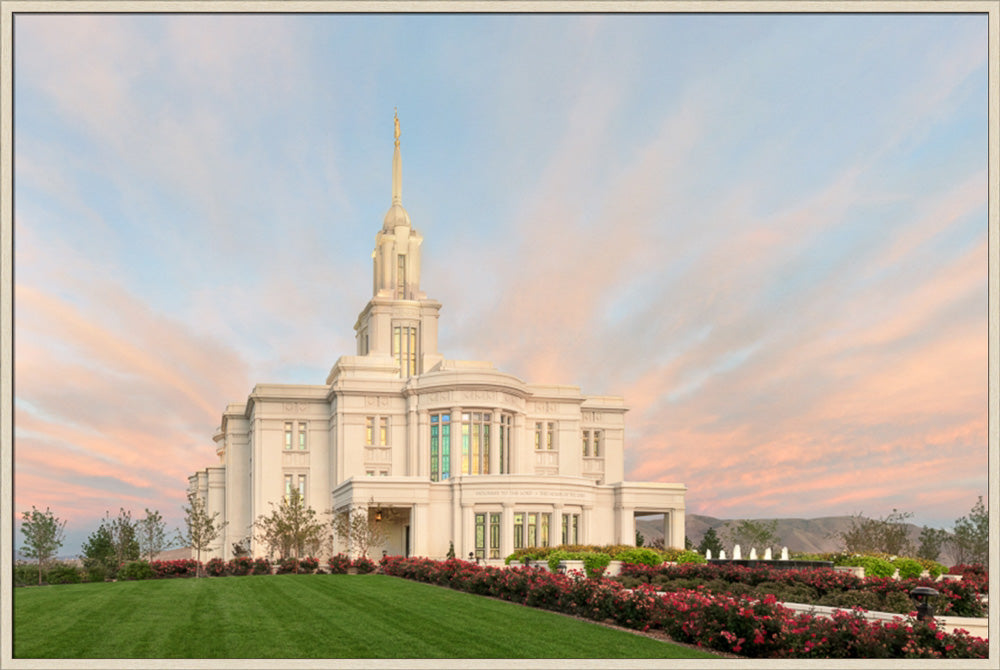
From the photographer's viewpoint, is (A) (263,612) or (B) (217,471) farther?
(B) (217,471)

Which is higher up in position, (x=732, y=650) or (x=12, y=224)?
(x=12, y=224)

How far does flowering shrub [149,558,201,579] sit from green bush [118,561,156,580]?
0.57 meters

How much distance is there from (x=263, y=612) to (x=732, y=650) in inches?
368

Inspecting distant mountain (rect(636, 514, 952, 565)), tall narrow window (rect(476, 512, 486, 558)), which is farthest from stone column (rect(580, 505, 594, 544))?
distant mountain (rect(636, 514, 952, 565))

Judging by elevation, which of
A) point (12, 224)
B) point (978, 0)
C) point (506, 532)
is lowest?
point (506, 532)

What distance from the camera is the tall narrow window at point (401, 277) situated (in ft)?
204

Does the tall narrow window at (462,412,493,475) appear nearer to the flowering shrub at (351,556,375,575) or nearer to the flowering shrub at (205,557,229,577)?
the flowering shrub at (351,556,375,575)

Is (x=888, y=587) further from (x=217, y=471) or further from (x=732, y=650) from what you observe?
(x=217, y=471)

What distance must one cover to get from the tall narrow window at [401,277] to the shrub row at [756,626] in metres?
43.8

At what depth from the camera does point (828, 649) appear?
1373cm

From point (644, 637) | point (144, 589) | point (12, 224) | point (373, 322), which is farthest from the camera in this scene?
point (373, 322)

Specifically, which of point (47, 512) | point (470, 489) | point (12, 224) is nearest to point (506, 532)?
point (470, 489)

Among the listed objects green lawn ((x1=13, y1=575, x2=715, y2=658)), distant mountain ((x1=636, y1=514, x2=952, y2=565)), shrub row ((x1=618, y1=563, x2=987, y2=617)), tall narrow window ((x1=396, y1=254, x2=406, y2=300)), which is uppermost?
tall narrow window ((x1=396, y1=254, x2=406, y2=300))

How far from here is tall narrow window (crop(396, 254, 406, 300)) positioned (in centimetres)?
6216
